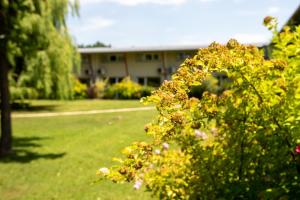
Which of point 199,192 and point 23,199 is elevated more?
point 199,192

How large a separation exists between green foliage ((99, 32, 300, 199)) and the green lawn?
3.02 ft

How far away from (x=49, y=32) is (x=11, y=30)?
115cm

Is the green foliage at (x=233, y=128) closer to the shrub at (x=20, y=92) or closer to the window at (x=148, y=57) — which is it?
the shrub at (x=20, y=92)

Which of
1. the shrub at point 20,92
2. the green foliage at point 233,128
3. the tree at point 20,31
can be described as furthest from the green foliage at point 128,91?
the green foliage at point 233,128

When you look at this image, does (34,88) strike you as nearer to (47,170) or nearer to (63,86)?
(63,86)

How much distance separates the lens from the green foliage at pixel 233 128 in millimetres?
2777

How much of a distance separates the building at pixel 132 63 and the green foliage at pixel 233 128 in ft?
123

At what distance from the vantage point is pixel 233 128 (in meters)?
3.88

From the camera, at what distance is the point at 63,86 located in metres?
22.3

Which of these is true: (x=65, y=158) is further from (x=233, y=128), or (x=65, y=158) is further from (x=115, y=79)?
(x=115, y=79)

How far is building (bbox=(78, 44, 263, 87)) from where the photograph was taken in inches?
1660

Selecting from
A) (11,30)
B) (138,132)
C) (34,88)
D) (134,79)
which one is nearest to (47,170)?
(11,30)

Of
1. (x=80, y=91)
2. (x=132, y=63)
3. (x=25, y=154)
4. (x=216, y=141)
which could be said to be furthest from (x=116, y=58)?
(x=216, y=141)

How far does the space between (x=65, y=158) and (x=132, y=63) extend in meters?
33.0
